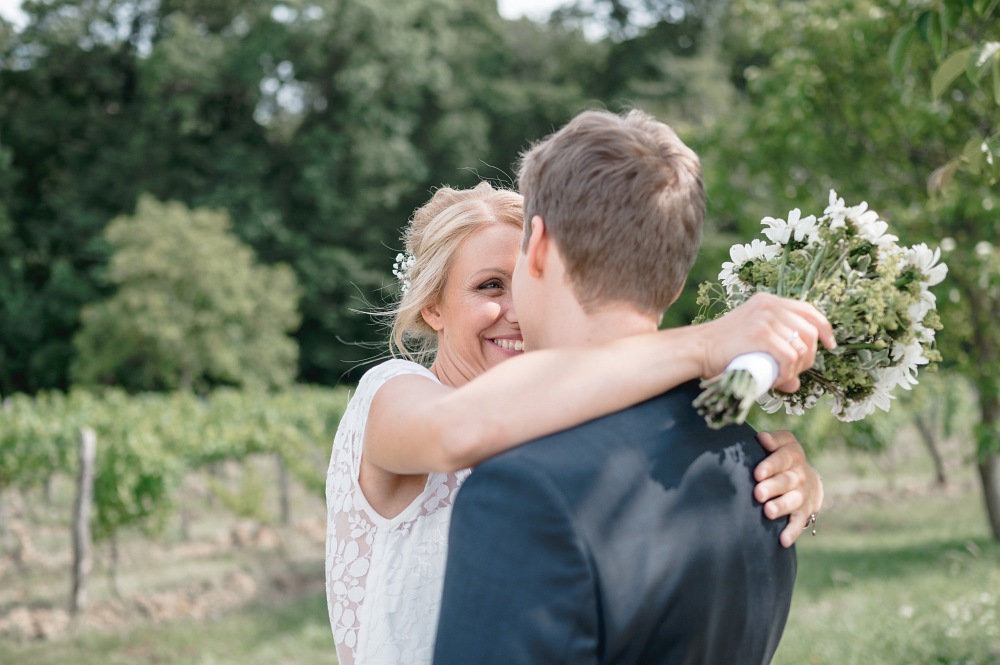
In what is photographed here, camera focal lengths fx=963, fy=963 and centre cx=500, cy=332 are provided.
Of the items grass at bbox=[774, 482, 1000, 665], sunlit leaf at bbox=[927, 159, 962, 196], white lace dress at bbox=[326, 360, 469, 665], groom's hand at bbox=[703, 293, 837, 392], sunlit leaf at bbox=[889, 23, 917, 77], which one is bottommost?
grass at bbox=[774, 482, 1000, 665]

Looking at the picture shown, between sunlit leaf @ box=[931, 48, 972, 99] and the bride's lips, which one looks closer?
the bride's lips

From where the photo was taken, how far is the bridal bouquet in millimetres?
1576

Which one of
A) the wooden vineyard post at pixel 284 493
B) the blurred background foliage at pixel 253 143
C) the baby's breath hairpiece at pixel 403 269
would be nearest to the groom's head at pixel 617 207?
the baby's breath hairpiece at pixel 403 269

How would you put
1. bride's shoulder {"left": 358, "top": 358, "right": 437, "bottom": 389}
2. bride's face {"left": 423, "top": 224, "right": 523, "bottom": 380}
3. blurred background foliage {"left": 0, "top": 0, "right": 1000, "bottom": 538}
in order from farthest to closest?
1. blurred background foliage {"left": 0, "top": 0, "right": 1000, "bottom": 538}
2. bride's face {"left": 423, "top": 224, "right": 523, "bottom": 380}
3. bride's shoulder {"left": 358, "top": 358, "right": 437, "bottom": 389}

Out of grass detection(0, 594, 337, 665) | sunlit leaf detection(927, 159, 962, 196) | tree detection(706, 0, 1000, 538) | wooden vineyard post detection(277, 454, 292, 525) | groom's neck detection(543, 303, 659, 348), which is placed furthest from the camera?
wooden vineyard post detection(277, 454, 292, 525)

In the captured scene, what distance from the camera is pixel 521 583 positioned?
1292mm

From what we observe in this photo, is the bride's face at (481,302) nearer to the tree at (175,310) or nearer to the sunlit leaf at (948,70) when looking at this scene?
the sunlit leaf at (948,70)

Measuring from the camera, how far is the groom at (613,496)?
51.1 inches

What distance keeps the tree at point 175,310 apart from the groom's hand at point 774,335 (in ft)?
89.4

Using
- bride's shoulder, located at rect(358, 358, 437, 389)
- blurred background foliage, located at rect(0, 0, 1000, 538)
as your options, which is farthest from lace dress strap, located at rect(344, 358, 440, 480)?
blurred background foliage, located at rect(0, 0, 1000, 538)

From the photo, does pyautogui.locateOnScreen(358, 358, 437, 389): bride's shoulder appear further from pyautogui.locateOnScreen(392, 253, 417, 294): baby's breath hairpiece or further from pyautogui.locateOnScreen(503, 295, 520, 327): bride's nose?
pyautogui.locateOnScreen(392, 253, 417, 294): baby's breath hairpiece

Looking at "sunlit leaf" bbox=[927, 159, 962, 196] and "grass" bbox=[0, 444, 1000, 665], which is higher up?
"sunlit leaf" bbox=[927, 159, 962, 196]

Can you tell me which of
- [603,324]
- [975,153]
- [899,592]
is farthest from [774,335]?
[899,592]

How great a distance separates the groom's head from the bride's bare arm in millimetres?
89
